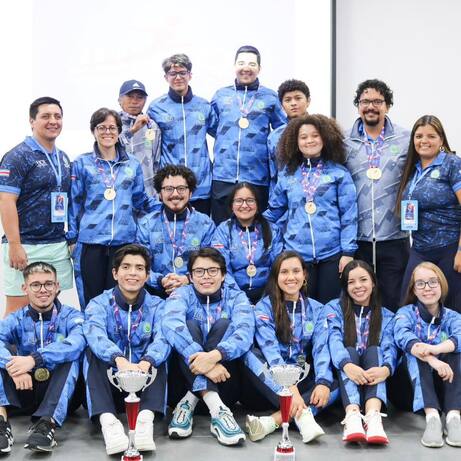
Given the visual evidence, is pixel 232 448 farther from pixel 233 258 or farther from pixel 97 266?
pixel 97 266

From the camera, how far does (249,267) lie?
4.45 meters

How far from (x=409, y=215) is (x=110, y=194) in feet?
5.51

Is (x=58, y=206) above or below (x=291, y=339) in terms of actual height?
above

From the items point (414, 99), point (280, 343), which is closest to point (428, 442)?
point (280, 343)

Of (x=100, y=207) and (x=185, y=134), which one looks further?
(x=185, y=134)

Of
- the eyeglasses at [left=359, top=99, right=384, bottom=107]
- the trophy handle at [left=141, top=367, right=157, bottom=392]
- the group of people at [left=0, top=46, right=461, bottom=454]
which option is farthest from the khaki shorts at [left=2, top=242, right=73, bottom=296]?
the eyeglasses at [left=359, top=99, right=384, bottom=107]

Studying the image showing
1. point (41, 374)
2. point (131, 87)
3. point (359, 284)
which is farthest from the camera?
point (131, 87)

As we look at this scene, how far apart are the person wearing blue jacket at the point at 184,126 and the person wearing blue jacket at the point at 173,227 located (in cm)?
28

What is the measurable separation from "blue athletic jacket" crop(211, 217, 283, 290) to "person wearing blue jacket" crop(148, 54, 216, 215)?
0.41 metres

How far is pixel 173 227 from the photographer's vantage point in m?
4.46

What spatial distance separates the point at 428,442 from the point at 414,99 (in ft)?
10.4

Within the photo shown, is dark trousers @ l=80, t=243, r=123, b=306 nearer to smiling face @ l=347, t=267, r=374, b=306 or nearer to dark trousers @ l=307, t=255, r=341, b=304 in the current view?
dark trousers @ l=307, t=255, r=341, b=304

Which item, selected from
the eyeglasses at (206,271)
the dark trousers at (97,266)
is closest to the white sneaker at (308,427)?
the eyeglasses at (206,271)

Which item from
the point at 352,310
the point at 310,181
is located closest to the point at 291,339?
the point at 352,310
